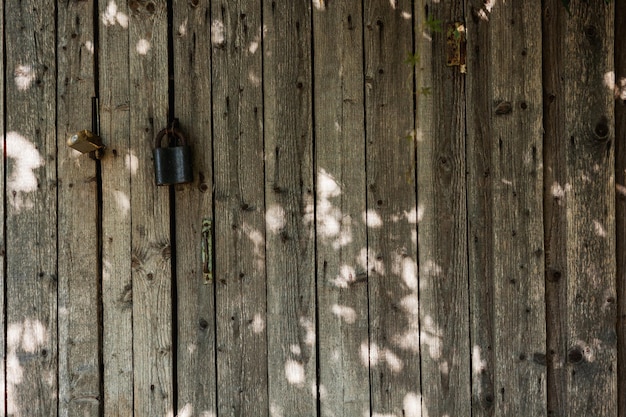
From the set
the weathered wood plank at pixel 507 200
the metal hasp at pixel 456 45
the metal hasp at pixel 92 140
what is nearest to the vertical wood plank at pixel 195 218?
the metal hasp at pixel 92 140

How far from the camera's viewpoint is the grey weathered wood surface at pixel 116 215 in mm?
2270

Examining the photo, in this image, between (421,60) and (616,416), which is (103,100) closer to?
(421,60)

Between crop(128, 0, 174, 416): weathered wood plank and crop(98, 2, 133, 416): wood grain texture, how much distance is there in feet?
0.10

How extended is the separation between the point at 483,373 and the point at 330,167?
1.16 metres

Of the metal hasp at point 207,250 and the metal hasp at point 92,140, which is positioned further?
the metal hasp at point 207,250

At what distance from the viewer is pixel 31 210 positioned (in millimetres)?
2285

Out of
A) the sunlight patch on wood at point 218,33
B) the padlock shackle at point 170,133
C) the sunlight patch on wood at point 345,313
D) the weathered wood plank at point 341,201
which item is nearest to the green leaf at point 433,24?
the weathered wood plank at point 341,201

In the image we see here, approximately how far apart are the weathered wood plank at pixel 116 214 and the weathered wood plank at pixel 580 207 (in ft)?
6.29

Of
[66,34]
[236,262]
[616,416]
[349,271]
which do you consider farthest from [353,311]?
[66,34]

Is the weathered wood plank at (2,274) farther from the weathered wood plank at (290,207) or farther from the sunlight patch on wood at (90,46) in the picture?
the weathered wood plank at (290,207)

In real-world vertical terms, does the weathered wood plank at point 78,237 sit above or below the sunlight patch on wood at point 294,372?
above

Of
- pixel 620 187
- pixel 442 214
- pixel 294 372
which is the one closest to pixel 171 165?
pixel 294 372

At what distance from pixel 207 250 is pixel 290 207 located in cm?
43

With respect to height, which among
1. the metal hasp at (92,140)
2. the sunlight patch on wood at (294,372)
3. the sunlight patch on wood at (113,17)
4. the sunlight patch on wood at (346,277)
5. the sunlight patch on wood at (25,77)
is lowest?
the sunlight patch on wood at (294,372)
